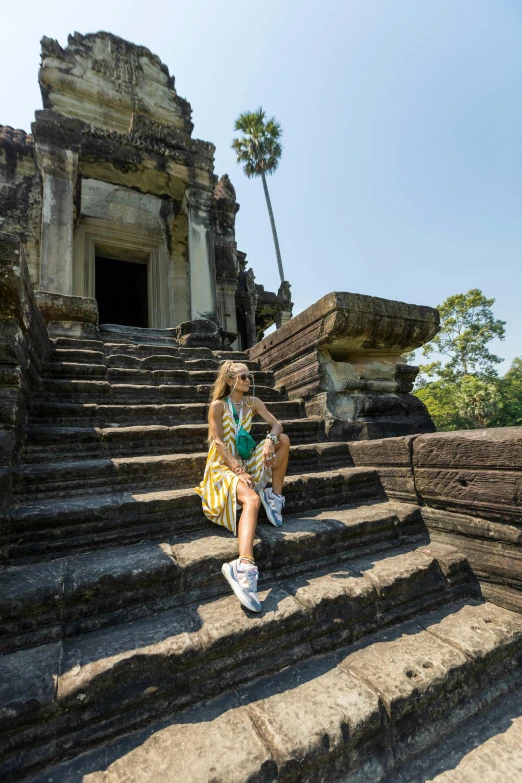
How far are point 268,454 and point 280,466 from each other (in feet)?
0.51

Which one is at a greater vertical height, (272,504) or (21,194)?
(21,194)

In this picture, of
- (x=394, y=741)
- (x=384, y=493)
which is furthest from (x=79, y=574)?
(x=384, y=493)

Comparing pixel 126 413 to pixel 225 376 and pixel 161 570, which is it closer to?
pixel 225 376

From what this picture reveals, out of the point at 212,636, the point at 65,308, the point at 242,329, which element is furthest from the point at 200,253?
the point at 242,329

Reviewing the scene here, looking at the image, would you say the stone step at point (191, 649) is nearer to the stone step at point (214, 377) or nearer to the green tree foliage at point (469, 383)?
the stone step at point (214, 377)

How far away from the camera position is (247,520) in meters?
1.88

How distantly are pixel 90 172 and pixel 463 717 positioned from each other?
8.68m

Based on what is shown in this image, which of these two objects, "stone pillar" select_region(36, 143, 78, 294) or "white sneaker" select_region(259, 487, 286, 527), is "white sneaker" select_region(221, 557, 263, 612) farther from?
"stone pillar" select_region(36, 143, 78, 294)

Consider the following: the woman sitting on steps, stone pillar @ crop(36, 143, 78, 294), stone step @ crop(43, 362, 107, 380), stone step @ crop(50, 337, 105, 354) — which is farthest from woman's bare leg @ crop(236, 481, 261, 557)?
stone pillar @ crop(36, 143, 78, 294)

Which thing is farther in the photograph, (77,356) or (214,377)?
(214,377)

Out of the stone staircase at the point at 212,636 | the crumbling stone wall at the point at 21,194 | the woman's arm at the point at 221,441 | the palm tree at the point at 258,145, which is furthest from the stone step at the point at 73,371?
the palm tree at the point at 258,145

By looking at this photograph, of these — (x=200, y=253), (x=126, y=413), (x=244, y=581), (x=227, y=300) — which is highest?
(x=227, y=300)

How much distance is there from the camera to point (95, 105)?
26.9 ft

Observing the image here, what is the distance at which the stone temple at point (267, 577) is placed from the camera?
1184 mm
